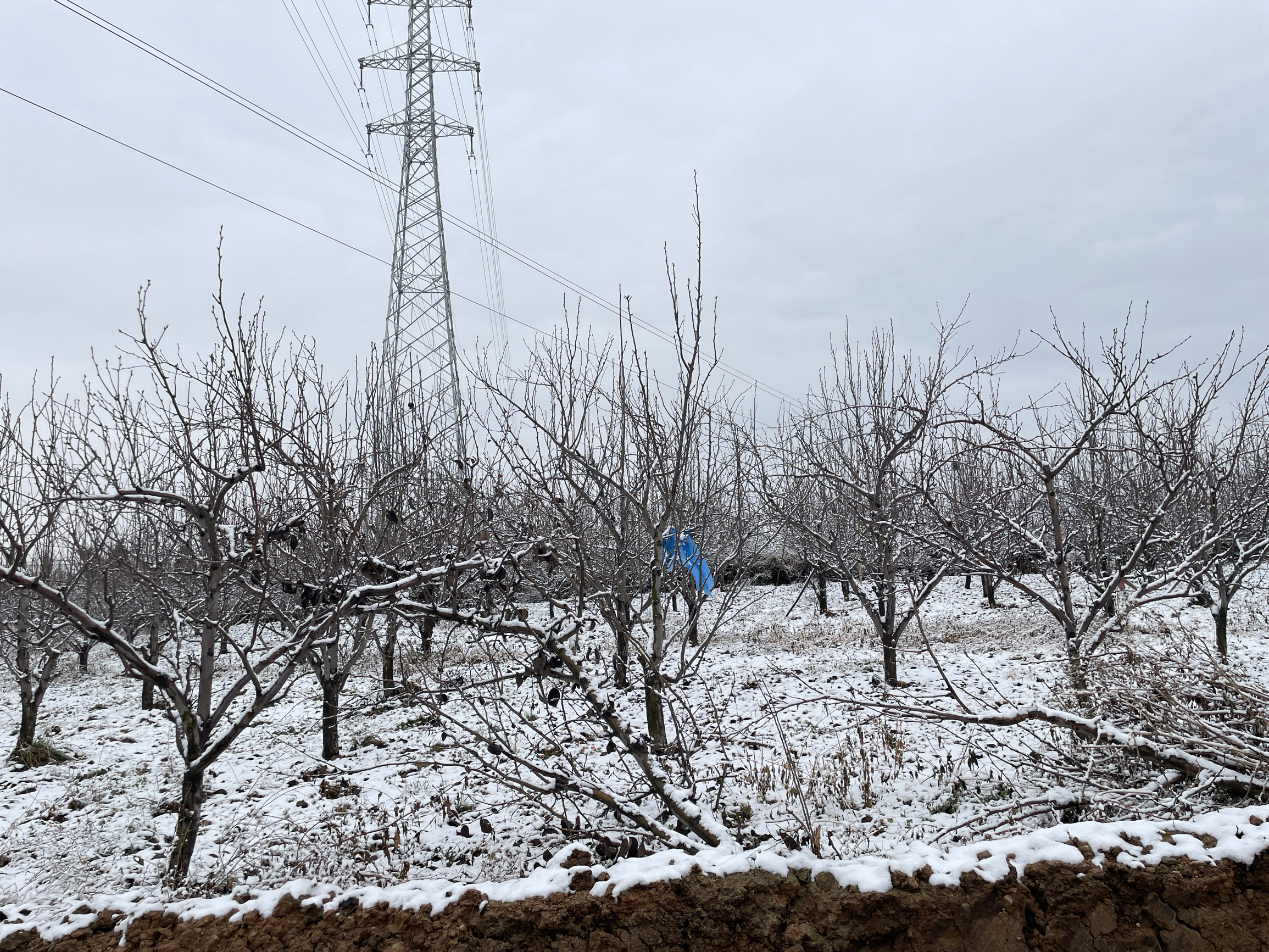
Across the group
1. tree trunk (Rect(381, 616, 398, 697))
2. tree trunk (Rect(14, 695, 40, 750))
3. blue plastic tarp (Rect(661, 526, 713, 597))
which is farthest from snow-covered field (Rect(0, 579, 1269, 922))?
blue plastic tarp (Rect(661, 526, 713, 597))

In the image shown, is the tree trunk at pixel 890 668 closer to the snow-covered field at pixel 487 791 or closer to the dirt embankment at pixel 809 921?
the snow-covered field at pixel 487 791

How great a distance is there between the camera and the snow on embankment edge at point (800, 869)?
2.47m

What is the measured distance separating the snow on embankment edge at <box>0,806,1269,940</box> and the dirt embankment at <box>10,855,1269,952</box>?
29 millimetres

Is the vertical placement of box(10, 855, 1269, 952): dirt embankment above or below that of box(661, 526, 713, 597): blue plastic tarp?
below

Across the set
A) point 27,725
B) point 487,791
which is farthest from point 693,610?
point 27,725

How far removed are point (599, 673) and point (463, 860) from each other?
4500 millimetres

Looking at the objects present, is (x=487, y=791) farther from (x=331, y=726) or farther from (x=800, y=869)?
(x=800, y=869)

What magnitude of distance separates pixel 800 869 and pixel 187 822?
3.12m

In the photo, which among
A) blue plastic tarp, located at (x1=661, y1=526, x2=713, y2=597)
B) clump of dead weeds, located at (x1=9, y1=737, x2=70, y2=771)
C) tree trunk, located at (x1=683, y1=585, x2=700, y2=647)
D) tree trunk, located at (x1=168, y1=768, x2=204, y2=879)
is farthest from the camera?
clump of dead weeds, located at (x1=9, y1=737, x2=70, y2=771)

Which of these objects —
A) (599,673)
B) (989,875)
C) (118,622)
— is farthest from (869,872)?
(118,622)

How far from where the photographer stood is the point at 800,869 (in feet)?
8.37

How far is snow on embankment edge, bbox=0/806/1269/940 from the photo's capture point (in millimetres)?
2467

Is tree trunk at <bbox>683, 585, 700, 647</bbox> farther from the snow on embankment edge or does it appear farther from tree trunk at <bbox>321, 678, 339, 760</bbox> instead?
tree trunk at <bbox>321, 678, 339, 760</bbox>

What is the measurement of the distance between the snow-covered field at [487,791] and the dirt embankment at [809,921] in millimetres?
183
